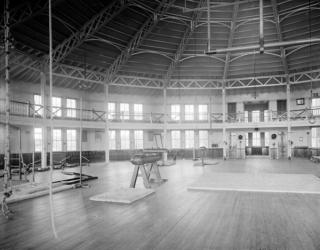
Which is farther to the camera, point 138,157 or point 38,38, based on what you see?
point 38,38

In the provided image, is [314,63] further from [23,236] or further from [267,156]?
[23,236]

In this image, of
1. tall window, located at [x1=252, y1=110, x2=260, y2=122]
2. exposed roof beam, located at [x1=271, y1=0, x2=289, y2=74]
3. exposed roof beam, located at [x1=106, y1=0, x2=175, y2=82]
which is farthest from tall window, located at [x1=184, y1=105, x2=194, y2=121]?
exposed roof beam, located at [x1=271, y1=0, x2=289, y2=74]

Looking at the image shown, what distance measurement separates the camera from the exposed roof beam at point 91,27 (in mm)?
13516

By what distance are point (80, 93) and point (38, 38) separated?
22.4 feet

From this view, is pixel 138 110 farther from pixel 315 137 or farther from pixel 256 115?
pixel 315 137

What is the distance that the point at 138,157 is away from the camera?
8.73m

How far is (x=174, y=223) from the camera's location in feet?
16.8

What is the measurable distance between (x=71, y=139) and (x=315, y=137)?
61.3ft

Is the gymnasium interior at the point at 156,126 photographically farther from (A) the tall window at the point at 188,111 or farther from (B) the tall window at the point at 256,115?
(B) the tall window at the point at 256,115

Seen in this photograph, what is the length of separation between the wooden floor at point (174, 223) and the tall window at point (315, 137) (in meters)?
16.0

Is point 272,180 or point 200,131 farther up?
point 200,131

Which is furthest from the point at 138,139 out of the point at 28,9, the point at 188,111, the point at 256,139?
the point at 28,9

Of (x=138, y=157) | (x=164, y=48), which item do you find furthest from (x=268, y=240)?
(x=164, y=48)

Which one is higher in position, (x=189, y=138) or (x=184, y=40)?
(x=184, y=40)
